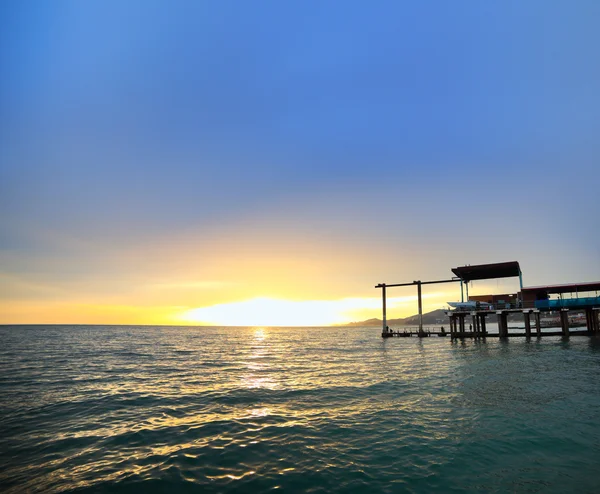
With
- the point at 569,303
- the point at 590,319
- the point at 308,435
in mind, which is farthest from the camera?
the point at 590,319

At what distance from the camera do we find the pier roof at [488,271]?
54.2m

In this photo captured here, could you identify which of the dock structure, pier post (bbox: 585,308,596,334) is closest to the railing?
the dock structure

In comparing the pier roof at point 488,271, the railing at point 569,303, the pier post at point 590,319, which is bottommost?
the pier post at point 590,319

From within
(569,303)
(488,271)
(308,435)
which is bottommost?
(308,435)

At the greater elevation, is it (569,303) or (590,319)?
(569,303)

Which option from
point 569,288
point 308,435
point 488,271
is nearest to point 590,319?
point 569,288

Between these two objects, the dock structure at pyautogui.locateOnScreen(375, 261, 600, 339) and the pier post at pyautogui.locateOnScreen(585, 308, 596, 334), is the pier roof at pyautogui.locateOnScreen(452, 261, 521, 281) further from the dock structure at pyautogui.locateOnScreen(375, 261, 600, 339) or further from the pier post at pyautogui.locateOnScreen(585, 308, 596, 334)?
the pier post at pyautogui.locateOnScreen(585, 308, 596, 334)

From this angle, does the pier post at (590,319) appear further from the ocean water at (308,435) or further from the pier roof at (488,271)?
the ocean water at (308,435)

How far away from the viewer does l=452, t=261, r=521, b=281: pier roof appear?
178ft

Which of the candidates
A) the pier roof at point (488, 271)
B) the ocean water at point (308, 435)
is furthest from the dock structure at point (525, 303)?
the ocean water at point (308, 435)

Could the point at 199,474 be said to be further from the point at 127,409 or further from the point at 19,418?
the point at 19,418

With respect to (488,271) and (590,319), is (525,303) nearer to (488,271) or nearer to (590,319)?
(488,271)

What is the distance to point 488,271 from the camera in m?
57.0

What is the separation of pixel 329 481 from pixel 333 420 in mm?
5002
